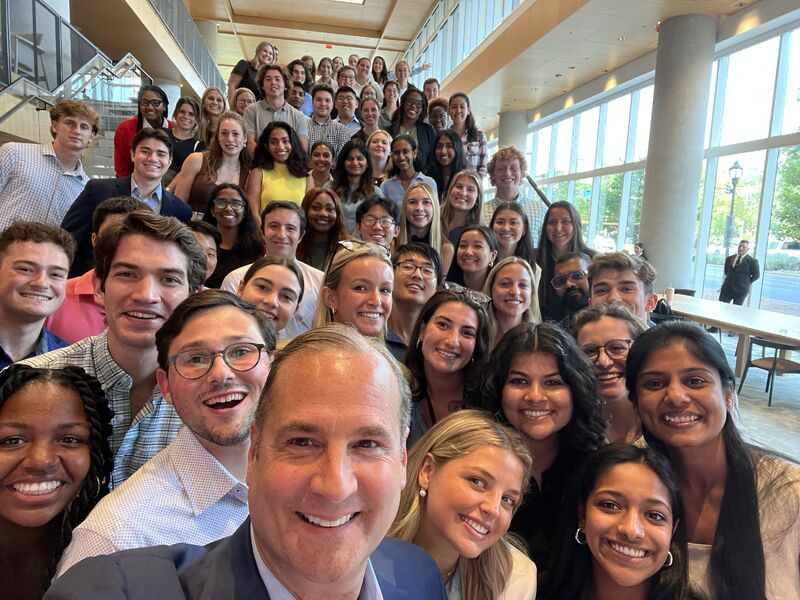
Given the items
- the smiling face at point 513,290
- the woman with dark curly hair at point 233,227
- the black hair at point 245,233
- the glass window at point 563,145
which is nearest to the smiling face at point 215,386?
the smiling face at point 513,290

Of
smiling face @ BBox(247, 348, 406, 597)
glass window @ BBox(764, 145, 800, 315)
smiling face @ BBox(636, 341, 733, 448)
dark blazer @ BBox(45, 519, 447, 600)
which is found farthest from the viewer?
glass window @ BBox(764, 145, 800, 315)

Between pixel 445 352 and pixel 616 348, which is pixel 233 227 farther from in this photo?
pixel 616 348

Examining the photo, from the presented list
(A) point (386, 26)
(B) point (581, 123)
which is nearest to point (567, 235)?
(B) point (581, 123)

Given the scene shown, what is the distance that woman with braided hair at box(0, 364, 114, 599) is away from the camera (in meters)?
1.48

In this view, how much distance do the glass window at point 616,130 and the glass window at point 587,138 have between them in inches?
25.4

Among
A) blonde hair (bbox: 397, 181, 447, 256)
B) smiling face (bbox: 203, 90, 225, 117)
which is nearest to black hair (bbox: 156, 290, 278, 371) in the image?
blonde hair (bbox: 397, 181, 447, 256)

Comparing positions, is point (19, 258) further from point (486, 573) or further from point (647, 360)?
point (647, 360)

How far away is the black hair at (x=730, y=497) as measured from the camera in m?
1.87

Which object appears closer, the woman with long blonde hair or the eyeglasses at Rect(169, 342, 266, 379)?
the eyeglasses at Rect(169, 342, 266, 379)

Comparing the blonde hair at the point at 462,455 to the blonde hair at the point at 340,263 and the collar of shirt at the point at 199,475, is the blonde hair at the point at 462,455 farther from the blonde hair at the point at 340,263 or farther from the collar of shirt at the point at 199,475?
the blonde hair at the point at 340,263

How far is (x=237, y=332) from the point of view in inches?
65.5

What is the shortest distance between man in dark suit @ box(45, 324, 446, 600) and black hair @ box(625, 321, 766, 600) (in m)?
1.46

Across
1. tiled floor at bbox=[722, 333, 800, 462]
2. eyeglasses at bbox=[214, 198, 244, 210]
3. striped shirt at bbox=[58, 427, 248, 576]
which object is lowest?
tiled floor at bbox=[722, 333, 800, 462]

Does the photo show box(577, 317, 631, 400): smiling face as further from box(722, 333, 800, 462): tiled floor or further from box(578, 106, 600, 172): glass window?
box(578, 106, 600, 172): glass window
